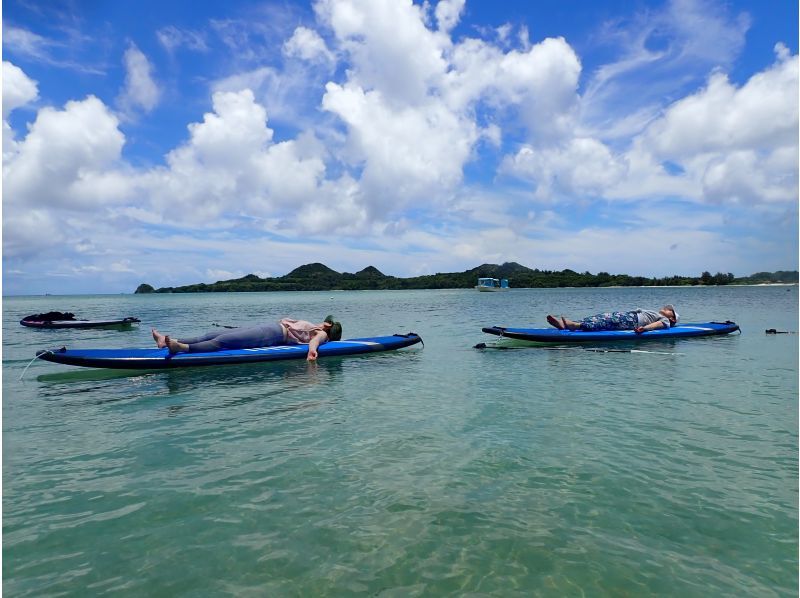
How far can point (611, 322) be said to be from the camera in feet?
63.6

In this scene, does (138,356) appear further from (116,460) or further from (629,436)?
(629,436)

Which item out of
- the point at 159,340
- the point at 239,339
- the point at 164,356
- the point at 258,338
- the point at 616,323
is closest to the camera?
the point at 159,340

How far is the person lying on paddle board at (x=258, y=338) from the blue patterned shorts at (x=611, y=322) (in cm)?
1068

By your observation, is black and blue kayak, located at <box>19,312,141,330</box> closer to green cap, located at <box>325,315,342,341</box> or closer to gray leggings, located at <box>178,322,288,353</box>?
gray leggings, located at <box>178,322,288,353</box>

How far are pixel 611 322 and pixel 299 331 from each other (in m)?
13.0

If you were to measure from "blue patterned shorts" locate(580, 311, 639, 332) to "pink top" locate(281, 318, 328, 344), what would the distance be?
1111cm

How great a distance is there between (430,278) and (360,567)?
19346 cm

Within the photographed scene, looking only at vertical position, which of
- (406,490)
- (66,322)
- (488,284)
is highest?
(488,284)

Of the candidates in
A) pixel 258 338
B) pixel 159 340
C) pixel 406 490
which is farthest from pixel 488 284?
pixel 406 490

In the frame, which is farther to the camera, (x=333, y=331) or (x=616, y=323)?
(x=616, y=323)

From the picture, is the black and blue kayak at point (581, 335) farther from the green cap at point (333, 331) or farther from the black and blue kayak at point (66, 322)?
the black and blue kayak at point (66, 322)

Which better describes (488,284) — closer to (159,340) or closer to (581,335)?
(581,335)

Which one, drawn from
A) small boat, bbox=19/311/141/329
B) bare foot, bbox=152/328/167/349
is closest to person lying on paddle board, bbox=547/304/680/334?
bare foot, bbox=152/328/167/349

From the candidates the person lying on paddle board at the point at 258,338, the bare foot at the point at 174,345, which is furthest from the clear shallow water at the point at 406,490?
the person lying on paddle board at the point at 258,338
